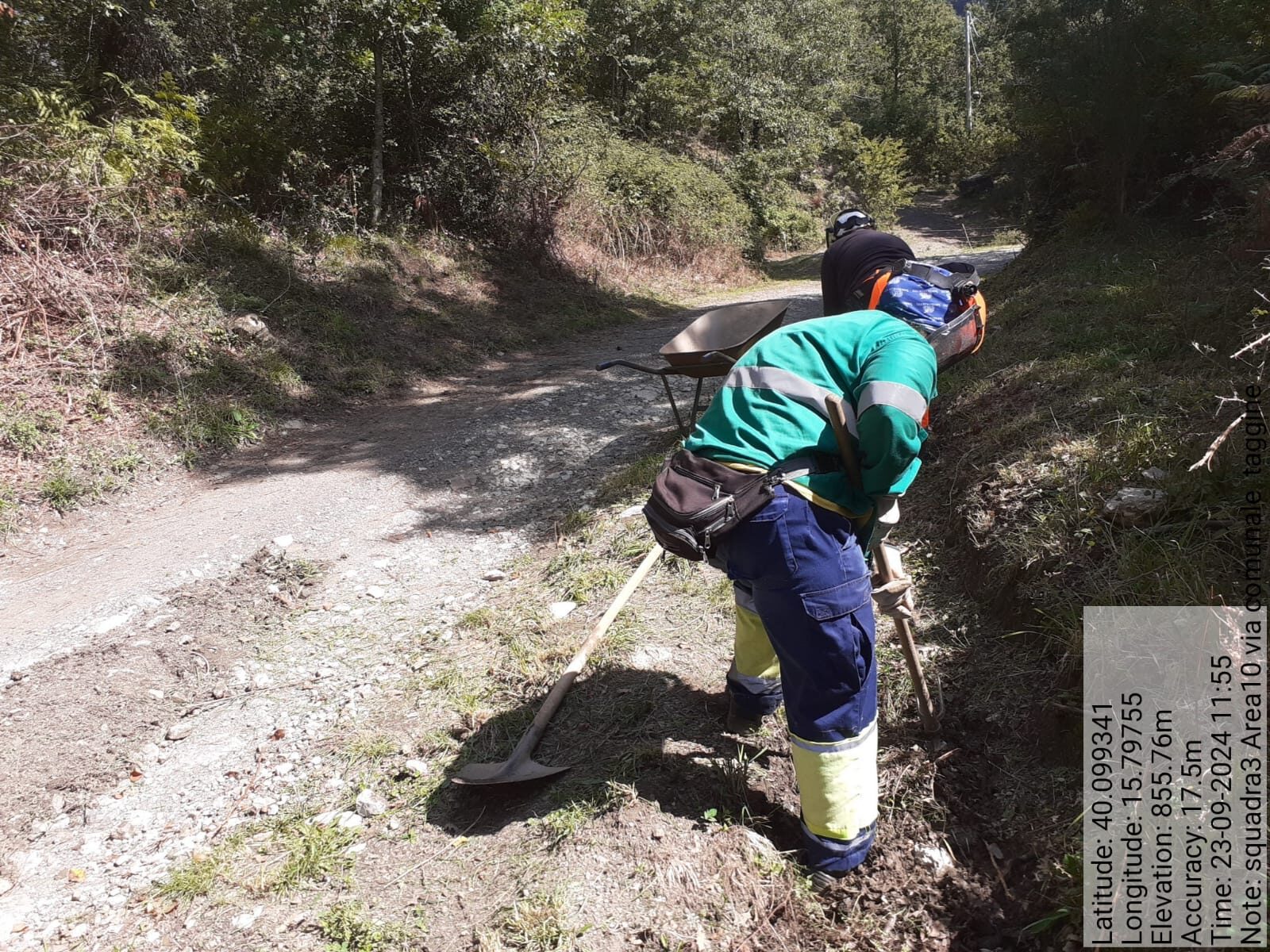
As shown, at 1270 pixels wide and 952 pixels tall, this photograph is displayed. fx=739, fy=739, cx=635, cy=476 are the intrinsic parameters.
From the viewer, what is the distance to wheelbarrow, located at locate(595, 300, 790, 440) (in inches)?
204

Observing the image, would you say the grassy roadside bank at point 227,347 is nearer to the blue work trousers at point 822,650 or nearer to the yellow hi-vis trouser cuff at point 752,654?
the yellow hi-vis trouser cuff at point 752,654

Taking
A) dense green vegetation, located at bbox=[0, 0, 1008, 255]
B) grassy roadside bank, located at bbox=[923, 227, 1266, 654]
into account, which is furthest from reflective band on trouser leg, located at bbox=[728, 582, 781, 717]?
dense green vegetation, located at bbox=[0, 0, 1008, 255]

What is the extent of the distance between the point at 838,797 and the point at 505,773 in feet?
3.95

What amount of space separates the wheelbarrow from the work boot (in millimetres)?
2662

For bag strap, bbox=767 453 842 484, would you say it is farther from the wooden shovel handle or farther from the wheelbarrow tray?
the wheelbarrow tray

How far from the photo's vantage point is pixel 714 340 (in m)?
5.69

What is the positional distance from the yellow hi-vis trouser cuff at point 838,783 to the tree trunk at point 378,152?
10.9 meters

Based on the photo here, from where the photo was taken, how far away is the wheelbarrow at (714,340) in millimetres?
5176

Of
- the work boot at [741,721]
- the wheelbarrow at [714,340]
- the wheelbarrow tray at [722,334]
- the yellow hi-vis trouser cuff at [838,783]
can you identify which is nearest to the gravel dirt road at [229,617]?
the wheelbarrow at [714,340]

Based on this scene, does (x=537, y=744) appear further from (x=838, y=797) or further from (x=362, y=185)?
(x=362, y=185)

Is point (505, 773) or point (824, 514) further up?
point (824, 514)

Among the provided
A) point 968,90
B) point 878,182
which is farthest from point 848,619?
A: point 968,90

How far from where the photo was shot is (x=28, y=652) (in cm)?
365

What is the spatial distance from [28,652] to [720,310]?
4.76 meters
